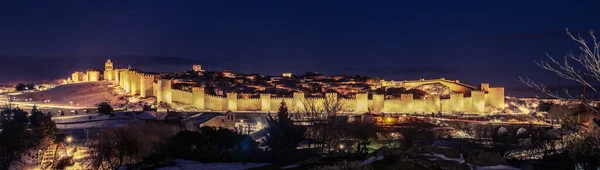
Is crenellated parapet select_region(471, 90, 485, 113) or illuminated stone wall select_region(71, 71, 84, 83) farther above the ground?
illuminated stone wall select_region(71, 71, 84, 83)

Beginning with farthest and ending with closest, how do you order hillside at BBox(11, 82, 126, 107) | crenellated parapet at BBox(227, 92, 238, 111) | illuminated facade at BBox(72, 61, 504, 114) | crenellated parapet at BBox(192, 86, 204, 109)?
1. hillside at BBox(11, 82, 126, 107)
2. illuminated facade at BBox(72, 61, 504, 114)
3. crenellated parapet at BBox(227, 92, 238, 111)
4. crenellated parapet at BBox(192, 86, 204, 109)

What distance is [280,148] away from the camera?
1390 centimetres

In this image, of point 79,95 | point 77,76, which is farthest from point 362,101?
point 77,76

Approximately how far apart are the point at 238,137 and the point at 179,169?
19.7 ft

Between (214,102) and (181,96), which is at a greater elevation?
(181,96)

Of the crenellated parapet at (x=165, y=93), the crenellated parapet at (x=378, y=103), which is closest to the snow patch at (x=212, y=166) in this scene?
the crenellated parapet at (x=165, y=93)

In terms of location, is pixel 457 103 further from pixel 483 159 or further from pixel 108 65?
pixel 483 159

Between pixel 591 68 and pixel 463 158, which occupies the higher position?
pixel 591 68

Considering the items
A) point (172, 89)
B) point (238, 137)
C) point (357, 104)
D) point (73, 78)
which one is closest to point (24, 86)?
point (73, 78)

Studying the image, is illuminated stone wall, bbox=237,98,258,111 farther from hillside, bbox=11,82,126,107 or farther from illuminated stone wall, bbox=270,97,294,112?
hillside, bbox=11,82,126,107

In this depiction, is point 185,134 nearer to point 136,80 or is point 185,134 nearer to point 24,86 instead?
point 136,80

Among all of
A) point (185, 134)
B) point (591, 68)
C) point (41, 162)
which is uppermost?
point (591, 68)

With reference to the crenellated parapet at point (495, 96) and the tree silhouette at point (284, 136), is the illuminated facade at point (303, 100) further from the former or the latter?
the tree silhouette at point (284, 136)

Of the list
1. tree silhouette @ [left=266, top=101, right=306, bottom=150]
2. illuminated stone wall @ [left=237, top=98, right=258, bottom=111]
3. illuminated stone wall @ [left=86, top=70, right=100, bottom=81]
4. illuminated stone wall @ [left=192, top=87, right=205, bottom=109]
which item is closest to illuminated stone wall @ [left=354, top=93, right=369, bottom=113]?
illuminated stone wall @ [left=237, top=98, right=258, bottom=111]
